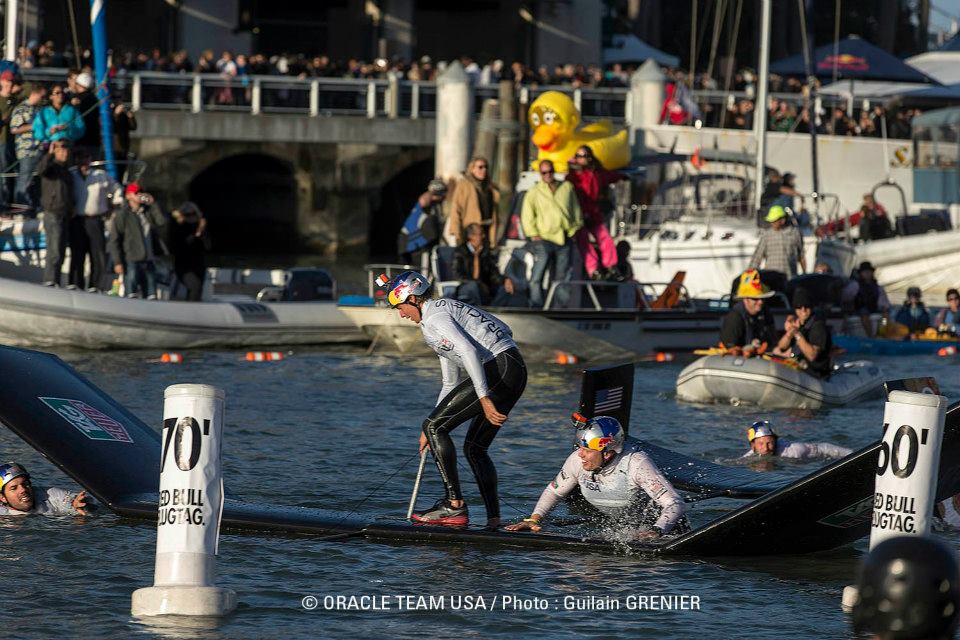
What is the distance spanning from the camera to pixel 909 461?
7488mm

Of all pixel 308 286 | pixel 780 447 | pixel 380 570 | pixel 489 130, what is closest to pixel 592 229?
pixel 308 286

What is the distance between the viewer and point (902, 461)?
7.51m

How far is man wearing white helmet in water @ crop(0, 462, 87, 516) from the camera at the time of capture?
1044 cm

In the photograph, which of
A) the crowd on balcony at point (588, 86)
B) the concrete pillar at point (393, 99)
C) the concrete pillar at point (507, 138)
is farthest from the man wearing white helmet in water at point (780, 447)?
the concrete pillar at point (393, 99)

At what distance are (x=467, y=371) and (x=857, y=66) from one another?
29.2m

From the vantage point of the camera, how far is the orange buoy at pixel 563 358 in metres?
19.5

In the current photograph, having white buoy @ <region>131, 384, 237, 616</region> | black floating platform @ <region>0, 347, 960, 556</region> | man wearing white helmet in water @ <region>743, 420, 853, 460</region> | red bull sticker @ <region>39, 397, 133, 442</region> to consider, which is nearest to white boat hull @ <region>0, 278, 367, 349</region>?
black floating platform @ <region>0, 347, 960, 556</region>

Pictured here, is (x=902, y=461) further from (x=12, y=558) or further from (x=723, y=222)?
(x=723, y=222)

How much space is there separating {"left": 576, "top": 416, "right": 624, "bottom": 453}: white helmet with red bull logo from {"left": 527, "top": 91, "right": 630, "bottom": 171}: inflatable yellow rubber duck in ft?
46.1

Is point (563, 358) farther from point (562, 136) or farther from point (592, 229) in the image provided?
point (562, 136)

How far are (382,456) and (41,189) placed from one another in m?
7.65

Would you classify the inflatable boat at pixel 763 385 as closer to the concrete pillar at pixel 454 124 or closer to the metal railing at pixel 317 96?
the concrete pillar at pixel 454 124

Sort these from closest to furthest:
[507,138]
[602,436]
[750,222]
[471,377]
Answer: [471,377] < [602,436] < [750,222] < [507,138]

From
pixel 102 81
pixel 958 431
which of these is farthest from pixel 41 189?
pixel 958 431
